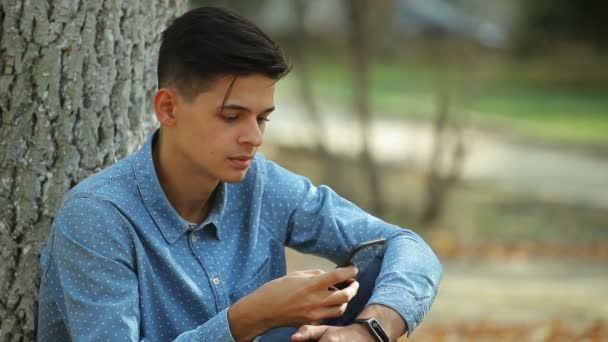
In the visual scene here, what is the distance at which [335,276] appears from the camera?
8.70 ft

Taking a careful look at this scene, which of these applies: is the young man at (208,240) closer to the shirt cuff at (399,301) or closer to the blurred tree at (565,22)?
the shirt cuff at (399,301)

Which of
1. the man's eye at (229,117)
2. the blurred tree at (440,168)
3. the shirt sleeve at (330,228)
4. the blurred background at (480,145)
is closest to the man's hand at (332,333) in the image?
the shirt sleeve at (330,228)

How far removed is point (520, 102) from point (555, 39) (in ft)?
8.24

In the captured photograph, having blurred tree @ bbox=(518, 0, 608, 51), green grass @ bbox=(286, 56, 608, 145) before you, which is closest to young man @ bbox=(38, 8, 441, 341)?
green grass @ bbox=(286, 56, 608, 145)

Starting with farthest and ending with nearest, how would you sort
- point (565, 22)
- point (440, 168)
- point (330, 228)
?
point (565, 22) < point (440, 168) < point (330, 228)

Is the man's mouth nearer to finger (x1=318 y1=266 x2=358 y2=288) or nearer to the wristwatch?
finger (x1=318 y1=266 x2=358 y2=288)

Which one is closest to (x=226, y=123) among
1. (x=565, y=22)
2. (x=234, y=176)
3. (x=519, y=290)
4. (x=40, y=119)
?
(x=234, y=176)

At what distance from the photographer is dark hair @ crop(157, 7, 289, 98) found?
9.05 ft

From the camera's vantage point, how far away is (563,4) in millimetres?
20547

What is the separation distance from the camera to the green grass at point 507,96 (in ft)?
55.7

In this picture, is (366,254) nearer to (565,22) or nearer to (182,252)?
(182,252)

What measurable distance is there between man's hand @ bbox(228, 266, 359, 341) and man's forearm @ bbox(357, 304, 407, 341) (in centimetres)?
17

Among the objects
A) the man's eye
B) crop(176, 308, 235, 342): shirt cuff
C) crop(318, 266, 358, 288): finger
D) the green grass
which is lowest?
the green grass

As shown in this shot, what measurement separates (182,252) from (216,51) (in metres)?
0.58
